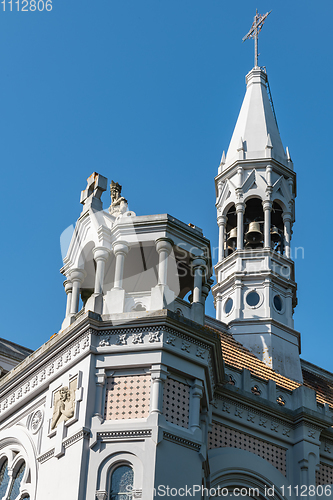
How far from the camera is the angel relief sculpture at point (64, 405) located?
21109 mm

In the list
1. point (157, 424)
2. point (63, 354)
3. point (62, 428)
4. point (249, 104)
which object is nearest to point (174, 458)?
point (157, 424)

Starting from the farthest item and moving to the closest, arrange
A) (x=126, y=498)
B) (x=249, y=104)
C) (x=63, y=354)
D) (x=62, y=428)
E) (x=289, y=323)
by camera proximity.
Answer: (x=249, y=104), (x=289, y=323), (x=63, y=354), (x=62, y=428), (x=126, y=498)

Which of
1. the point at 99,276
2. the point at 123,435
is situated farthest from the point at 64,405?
the point at 99,276

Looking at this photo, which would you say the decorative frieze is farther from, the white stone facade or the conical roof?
the conical roof

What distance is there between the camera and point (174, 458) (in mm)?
20047

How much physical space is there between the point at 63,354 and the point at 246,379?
234 inches

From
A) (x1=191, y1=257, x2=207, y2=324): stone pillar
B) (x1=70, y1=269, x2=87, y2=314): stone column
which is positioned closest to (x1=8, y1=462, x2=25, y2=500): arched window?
(x1=70, y1=269, x2=87, y2=314): stone column

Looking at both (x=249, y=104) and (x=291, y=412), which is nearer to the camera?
(x=291, y=412)

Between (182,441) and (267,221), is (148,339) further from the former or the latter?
(267,221)

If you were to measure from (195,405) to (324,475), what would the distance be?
20.5ft

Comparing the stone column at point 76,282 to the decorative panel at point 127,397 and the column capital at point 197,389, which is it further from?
the column capital at point 197,389

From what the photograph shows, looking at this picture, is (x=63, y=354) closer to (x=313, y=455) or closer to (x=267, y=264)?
(x=313, y=455)

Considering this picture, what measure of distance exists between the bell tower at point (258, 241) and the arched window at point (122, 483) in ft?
40.5

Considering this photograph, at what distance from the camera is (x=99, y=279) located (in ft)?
75.6
